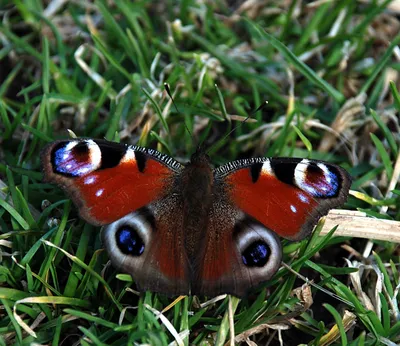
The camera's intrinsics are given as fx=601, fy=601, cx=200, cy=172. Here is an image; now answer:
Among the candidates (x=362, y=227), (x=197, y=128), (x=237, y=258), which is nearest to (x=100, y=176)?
(x=237, y=258)

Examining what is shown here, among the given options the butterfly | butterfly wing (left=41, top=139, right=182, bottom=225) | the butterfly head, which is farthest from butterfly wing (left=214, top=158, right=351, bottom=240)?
butterfly wing (left=41, top=139, right=182, bottom=225)

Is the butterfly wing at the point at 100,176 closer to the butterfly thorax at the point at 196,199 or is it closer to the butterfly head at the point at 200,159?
the butterfly thorax at the point at 196,199

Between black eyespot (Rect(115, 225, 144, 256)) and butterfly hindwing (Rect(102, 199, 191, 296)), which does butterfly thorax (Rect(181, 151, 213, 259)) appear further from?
black eyespot (Rect(115, 225, 144, 256))

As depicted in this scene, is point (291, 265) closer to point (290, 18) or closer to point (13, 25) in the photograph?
point (290, 18)

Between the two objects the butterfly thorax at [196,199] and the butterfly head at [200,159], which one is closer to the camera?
the butterfly thorax at [196,199]

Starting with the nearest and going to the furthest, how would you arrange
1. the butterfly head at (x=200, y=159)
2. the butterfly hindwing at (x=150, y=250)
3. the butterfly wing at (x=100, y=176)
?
the butterfly hindwing at (x=150, y=250)
the butterfly wing at (x=100, y=176)
the butterfly head at (x=200, y=159)

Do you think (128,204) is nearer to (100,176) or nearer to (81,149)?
(100,176)

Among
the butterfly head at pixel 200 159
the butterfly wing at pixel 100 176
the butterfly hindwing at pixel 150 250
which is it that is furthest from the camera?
the butterfly head at pixel 200 159

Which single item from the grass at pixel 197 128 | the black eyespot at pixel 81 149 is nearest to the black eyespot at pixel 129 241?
the grass at pixel 197 128
